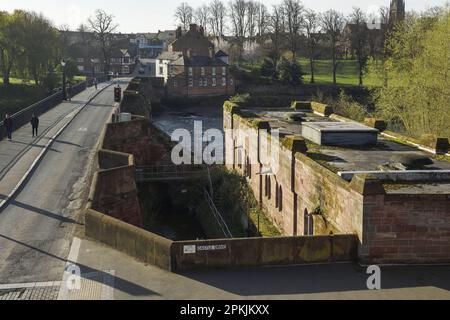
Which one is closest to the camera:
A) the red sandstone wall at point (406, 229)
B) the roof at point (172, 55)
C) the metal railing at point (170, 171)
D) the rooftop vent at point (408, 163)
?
the red sandstone wall at point (406, 229)

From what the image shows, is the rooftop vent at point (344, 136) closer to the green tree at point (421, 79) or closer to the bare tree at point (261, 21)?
the green tree at point (421, 79)

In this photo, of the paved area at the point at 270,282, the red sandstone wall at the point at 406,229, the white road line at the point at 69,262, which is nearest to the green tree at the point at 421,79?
the red sandstone wall at the point at 406,229

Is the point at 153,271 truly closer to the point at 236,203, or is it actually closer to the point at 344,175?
the point at 344,175

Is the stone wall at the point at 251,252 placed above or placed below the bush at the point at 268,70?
below

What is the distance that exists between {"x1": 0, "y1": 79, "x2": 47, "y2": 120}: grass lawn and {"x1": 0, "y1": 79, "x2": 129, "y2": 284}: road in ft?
116

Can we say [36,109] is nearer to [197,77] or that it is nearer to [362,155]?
[362,155]

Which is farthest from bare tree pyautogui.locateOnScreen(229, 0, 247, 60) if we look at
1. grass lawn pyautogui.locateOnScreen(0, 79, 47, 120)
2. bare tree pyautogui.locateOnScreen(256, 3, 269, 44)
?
grass lawn pyautogui.locateOnScreen(0, 79, 47, 120)

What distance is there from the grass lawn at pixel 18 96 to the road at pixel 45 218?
35336 mm

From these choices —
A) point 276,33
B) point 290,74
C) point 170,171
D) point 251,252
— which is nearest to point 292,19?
point 276,33

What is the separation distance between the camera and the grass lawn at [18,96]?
6269 cm

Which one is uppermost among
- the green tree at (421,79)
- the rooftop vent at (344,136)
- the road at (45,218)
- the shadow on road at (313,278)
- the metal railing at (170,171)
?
the green tree at (421,79)

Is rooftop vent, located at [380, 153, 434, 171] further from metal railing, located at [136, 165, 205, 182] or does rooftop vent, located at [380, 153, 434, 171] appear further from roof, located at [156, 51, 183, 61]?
roof, located at [156, 51, 183, 61]

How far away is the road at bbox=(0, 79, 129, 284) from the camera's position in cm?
1416

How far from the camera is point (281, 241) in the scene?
14102 mm
